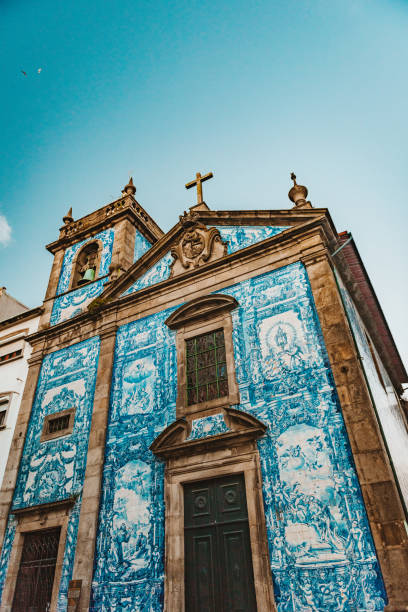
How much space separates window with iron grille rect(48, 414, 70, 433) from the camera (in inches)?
380

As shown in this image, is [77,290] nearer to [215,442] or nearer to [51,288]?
[51,288]

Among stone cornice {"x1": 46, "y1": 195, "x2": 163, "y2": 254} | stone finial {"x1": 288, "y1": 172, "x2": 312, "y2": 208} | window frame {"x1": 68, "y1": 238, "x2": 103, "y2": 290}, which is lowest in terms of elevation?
stone finial {"x1": 288, "y1": 172, "x2": 312, "y2": 208}

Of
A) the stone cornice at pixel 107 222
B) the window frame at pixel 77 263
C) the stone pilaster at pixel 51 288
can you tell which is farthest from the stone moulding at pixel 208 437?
the stone cornice at pixel 107 222

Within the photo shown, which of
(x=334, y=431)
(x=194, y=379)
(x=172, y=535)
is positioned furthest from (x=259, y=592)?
(x=194, y=379)

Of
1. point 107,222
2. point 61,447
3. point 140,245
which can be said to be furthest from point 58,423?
point 107,222

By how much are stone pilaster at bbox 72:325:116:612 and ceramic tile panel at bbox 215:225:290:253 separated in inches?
130

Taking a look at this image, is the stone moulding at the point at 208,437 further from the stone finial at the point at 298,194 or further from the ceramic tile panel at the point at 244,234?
the stone finial at the point at 298,194

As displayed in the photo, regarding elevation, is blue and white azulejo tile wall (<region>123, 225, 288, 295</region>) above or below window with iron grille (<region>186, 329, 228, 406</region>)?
above

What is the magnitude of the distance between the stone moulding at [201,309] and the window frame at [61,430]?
9.68 feet

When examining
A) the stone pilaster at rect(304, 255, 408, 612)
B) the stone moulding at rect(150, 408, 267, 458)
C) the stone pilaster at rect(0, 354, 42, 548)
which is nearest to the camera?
the stone pilaster at rect(304, 255, 408, 612)

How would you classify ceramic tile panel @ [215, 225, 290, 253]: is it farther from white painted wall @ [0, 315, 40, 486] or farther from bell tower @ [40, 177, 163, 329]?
white painted wall @ [0, 315, 40, 486]

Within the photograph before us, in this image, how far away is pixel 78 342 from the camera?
10.8 meters

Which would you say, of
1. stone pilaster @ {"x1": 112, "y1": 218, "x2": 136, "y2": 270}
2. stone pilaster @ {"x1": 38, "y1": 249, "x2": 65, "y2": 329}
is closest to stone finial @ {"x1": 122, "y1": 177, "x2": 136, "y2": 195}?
stone pilaster @ {"x1": 112, "y1": 218, "x2": 136, "y2": 270}

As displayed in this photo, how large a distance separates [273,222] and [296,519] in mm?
5446
